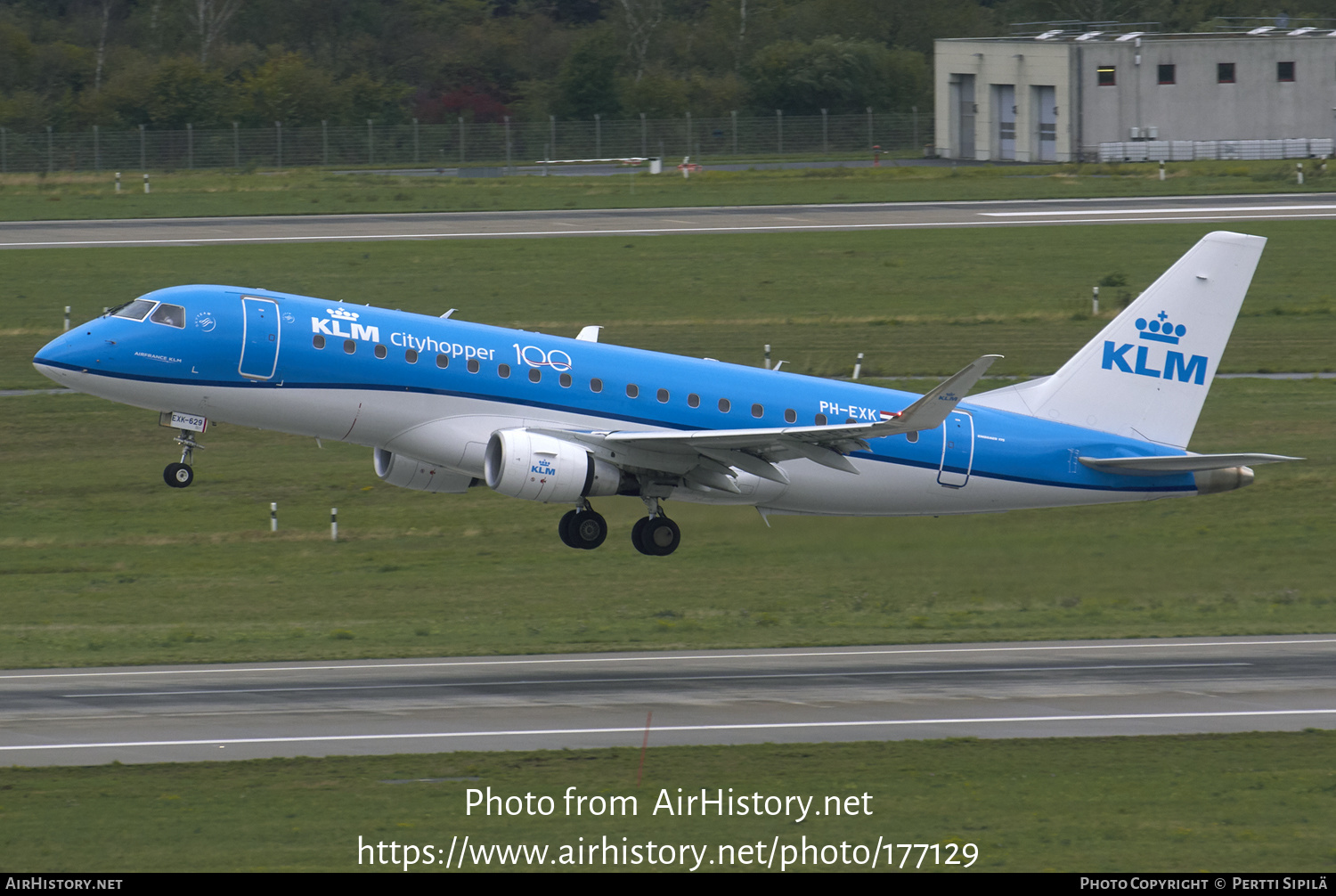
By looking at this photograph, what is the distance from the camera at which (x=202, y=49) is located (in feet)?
438

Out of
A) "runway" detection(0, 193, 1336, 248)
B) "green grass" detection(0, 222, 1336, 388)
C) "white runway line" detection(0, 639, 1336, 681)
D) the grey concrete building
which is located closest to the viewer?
"white runway line" detection(0, 639, 1336, 681)

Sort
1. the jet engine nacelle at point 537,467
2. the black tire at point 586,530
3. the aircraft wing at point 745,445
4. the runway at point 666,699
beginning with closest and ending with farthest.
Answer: the runway at point 666,699
the aircraft wing at point 745,445
the jet engine nacelle at point 537,467
the black tire at point 586,530

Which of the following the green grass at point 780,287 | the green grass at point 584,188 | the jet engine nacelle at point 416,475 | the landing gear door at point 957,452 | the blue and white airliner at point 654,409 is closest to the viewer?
the blue and white airliner at point 654,409

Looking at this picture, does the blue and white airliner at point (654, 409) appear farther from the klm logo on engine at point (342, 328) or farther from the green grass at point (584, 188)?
the green grass at point (584, 188)

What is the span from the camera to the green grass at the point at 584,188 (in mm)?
94375

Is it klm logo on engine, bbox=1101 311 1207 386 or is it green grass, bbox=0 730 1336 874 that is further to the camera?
klm logo on engine, bbox=1101 311 1207 386

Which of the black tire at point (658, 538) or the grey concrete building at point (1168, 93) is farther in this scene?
the grey concrete building at point (1168, 93)

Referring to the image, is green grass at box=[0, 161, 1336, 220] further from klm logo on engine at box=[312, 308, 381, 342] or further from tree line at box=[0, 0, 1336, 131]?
klm logo on engine at box=[312, 308, 381, 342]

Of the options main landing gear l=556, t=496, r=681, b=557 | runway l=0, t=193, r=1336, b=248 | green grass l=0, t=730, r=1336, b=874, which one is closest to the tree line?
runway l=0, t=193, r=1336, b=248

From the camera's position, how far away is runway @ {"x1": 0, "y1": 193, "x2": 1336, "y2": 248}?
3273 inches

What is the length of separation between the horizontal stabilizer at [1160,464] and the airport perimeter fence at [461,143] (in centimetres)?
8570

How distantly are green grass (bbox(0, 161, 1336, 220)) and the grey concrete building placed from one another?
509 centimetres

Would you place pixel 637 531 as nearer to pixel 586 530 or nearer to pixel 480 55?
pixel 586 530

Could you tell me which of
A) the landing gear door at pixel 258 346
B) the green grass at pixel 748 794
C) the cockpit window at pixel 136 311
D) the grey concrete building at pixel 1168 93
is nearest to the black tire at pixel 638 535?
the landing gear door at pixel 258 346
